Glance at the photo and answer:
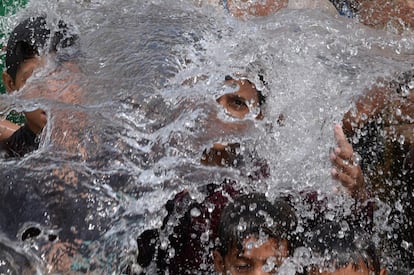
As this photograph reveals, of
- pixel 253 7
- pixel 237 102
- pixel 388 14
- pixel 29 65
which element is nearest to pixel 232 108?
pixel 237 102

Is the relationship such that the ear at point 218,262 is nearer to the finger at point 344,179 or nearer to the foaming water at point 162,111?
the foaming water at point 162,111

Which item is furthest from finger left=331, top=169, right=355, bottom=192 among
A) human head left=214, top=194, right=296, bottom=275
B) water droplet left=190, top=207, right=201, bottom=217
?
water droplet left=190, top=207, right=201, bottom=217

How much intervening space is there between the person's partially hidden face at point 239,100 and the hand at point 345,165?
304 mm

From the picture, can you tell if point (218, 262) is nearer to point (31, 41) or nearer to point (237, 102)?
point (237, 102)

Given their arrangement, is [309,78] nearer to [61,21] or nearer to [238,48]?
[238,48]

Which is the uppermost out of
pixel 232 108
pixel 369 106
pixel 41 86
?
pixel 41 86

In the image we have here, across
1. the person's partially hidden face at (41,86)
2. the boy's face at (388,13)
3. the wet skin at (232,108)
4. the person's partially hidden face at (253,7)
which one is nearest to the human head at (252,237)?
the wet skin at (232,108)

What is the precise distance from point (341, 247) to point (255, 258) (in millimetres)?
272

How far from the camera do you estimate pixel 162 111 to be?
6.63ft

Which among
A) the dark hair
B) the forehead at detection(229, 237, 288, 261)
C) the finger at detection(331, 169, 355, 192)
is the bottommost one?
the finger at detection(331, 169, 355, 192)

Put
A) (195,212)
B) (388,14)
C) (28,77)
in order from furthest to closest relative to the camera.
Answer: (388,14) < (28,77) < (195,212)

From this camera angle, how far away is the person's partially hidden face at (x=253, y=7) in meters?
2.81

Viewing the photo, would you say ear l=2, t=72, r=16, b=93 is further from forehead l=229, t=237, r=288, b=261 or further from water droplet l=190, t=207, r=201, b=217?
forehead l=229, t=237, r=288, b=261

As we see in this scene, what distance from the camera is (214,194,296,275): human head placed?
172cm
